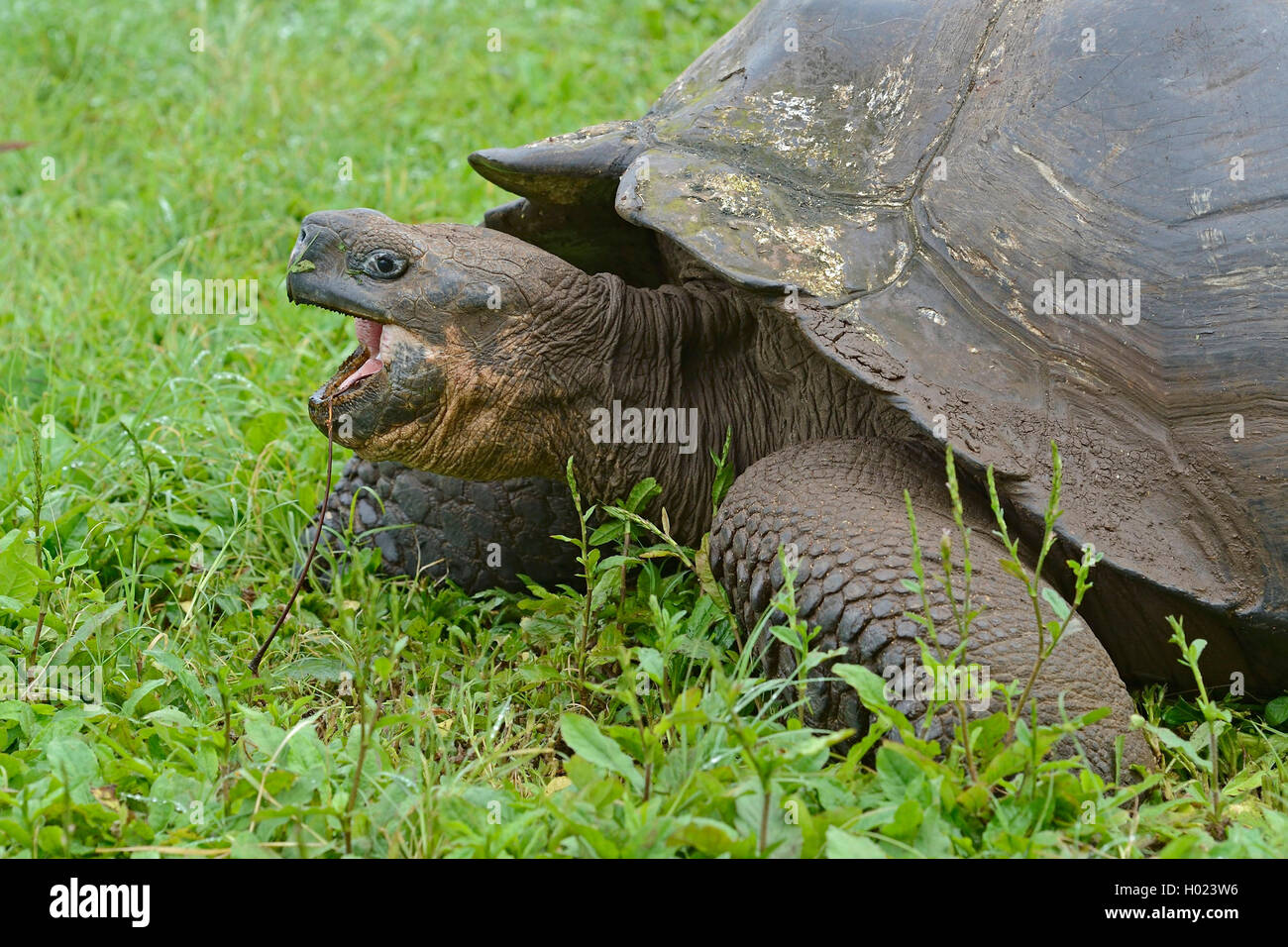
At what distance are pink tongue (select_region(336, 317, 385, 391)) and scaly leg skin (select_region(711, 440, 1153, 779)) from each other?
1046 millimetres

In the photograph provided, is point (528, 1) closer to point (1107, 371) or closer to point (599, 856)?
point (1107, 371)

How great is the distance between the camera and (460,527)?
4.07m

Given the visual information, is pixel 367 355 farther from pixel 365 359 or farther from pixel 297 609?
pixel 297 609

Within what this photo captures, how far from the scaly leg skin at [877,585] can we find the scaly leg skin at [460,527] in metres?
0.92

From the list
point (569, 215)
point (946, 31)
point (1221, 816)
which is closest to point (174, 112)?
point (569, 215)

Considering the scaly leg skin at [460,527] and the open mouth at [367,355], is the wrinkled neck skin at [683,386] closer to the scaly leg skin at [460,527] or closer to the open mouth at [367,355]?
the scaly leg skin at [460,527]

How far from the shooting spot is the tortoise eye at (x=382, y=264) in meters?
3.40

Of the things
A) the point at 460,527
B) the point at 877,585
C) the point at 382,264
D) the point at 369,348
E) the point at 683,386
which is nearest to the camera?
the point at 877,585

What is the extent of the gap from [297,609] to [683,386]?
53.0 inches

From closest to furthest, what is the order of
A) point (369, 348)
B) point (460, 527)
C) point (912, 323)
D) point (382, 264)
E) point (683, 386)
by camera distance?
point (912, 323)
point (382, 264)
point (369, 348)
point (683, 386)
point (460, 527)

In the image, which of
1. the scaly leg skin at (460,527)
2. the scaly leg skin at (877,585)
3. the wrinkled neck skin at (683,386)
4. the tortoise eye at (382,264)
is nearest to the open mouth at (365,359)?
the tortoise eye at (382,264)

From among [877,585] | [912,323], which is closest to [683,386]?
[912,323]

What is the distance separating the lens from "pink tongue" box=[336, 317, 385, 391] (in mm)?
3465
